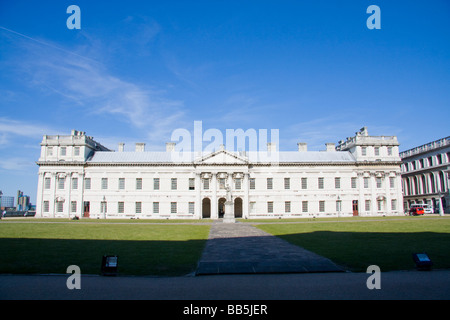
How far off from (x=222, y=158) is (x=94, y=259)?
43.4 m

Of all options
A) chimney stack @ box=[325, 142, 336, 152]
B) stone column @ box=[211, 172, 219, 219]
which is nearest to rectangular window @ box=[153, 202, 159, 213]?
stone column @ box=[211, 172, 219, 219]

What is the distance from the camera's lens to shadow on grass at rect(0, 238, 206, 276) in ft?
31.6

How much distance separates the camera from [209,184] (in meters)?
54.6

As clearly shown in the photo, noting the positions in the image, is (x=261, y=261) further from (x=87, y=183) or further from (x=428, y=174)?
(x=428, y=174)

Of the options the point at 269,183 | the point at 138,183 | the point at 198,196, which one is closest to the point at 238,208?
the point at 269,183

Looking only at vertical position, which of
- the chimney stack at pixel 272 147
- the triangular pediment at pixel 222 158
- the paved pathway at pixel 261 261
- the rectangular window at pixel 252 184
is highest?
the chimney stack at pixel 272 147

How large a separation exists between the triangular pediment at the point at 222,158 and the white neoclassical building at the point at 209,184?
0.56 ft

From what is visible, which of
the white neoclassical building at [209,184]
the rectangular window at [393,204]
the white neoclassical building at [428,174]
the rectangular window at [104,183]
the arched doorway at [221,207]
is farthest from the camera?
the white neoclassical building at [428,174]

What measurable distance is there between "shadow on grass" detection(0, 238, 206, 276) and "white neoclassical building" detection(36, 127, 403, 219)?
39.3 m

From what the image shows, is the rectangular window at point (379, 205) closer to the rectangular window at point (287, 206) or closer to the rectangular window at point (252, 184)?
the rectangular window at point (287, 206)

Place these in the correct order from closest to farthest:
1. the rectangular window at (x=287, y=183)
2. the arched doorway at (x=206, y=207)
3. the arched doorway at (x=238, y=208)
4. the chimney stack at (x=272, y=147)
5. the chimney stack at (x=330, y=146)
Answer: the rectangular window at (x=287, y=183), the arched doorway at (x=238, y=208), the arched doorway at (x=206, y=207), the chimney stack at (x=272, y=147), the chimney stack at (x=330, y=146)

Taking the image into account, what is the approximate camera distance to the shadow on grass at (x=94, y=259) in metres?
9.63

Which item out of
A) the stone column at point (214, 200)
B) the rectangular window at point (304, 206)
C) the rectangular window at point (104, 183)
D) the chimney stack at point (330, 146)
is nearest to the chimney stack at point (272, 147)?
→ the chimney stack at point (330, 146)
